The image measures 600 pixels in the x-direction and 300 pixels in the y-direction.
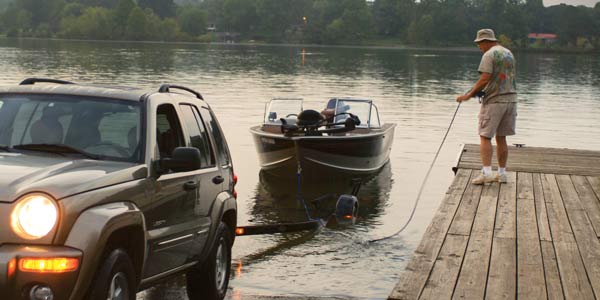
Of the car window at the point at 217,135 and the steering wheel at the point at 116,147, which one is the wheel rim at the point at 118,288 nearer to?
the steering wheel at the point at 116,147

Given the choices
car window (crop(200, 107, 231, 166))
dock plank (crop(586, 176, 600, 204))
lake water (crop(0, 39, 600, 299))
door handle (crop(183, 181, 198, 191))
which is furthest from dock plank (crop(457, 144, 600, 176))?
door handle (crop(183, 181, 198, 191))

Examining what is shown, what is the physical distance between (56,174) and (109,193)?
0.32 m

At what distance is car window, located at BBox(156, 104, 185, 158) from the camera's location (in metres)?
7.43

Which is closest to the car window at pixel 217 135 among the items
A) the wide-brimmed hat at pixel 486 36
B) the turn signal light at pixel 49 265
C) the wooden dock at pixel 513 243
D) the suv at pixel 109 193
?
the suv at pixel 109 193

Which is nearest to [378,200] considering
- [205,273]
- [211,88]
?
[205,273]

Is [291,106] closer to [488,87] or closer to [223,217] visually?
[488,87]

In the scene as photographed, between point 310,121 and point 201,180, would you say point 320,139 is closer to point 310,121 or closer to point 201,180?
point 310,121

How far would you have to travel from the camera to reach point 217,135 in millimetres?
8539

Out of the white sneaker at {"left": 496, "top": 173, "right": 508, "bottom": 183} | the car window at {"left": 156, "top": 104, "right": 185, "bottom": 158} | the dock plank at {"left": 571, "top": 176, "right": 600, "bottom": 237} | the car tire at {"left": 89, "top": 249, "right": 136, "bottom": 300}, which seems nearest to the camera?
the car tire at {"left": 89, "top": 249, "right": 136, "bottom": 300}

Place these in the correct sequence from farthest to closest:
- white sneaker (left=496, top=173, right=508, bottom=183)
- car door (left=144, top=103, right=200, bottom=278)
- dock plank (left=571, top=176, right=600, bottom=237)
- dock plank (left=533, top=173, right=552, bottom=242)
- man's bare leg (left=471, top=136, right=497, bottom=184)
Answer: white sneaker (left=496, top=173, right=508, bottom=183)
man's bare leg (left=471, top=136, right=497, bottom=184)
dock plank (left=571, top=176, right=600, bottom=237)
dock plank (left=533, top=173, right=552, bottom=242)
car door (left=144, top=103, right=200, bottom=278)

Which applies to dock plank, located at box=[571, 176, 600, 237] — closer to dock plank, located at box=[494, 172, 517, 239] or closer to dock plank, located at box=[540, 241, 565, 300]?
dock plank, located at box=[494, 172, 517, 239]

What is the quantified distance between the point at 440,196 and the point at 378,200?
3.91ft

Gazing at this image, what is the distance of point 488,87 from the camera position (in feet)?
45.0

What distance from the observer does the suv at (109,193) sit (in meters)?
5.57
